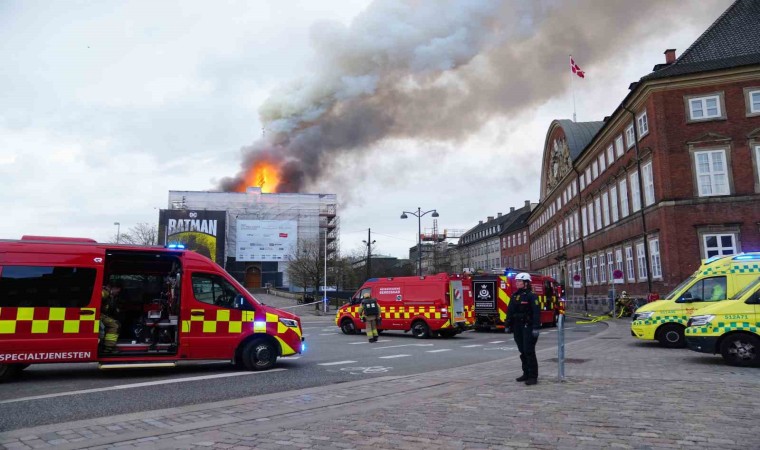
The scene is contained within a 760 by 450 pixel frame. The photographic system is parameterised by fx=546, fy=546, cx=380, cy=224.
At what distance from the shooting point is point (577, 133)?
5209 cm

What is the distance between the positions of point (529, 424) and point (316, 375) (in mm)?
5009

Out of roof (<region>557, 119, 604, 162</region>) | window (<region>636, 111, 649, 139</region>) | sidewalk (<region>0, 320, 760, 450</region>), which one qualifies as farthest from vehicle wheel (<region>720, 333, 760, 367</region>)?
roof (<region>557, 119, 604, 162</region>)

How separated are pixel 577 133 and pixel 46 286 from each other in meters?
50.3

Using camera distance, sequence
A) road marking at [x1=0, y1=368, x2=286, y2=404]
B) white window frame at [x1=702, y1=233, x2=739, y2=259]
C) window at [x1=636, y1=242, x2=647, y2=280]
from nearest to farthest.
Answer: road marking at [x1=0, y1=368, x2=286, y2=404] < white window frame at [x1=702, y1=233, x2=739, y2=259] < window at [x1=636, y1=242, x2=647, y2=280]

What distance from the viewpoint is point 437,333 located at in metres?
19.7

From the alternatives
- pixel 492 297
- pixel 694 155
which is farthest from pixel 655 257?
pixel 492 297

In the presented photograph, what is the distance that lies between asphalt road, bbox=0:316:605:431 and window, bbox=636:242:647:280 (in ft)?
72.0

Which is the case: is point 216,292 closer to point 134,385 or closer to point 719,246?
point 134,385

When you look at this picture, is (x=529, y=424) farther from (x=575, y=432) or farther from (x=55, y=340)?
(x=55, y=340)

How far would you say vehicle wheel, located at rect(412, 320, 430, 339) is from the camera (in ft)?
63.7

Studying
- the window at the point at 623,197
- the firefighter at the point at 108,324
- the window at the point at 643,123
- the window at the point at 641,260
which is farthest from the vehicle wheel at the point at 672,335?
the window at the point at 623,197

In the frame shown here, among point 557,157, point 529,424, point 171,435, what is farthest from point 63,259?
point 557,157

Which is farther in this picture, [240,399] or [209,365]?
[209,365]

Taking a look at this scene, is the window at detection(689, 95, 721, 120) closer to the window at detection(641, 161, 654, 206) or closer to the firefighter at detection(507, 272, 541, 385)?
the window at detection(641, 161, 654, 206)
